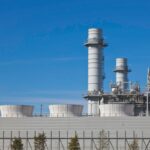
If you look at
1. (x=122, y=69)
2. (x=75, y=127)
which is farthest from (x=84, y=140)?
(x=122, y=69)

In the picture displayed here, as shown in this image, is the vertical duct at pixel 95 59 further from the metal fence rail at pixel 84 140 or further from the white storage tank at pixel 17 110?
the metal fence rail at pixel 84 140

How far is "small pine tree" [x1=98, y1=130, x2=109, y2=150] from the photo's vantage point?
56.9 meters

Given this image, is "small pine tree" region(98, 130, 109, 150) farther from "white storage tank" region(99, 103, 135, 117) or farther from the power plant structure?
"white storage tank" region(99, 103, 135, 117)

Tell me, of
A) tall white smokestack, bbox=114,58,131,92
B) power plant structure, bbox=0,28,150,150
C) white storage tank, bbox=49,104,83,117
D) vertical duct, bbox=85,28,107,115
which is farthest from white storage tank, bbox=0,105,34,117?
tall white smokestack, bbox=114,58,131,92

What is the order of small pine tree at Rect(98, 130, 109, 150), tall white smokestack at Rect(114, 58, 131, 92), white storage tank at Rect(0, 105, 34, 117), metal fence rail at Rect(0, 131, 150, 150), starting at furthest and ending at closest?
tall white smokestack at Rect(114, 58, 131, 92)
white storage tank at Rect(0, 105, 34, 117)
metal fence rail at Rect(0, 131, 150, 150)
small pine tree at Rect(98, 130, 109, 150)

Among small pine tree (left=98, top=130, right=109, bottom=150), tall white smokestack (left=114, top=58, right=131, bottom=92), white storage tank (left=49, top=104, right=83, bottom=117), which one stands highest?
tall white smokestack (left=114, top=58, right=131, bottom=92)

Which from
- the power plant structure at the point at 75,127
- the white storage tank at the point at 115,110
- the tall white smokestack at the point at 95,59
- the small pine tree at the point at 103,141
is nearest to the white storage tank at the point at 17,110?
the power plant structure at the point at 75,127

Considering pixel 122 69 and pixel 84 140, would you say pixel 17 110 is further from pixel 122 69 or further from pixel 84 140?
pixel 122 69

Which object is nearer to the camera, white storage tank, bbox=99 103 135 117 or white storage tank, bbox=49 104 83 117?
white storage tank, bbox=49 104 83 117

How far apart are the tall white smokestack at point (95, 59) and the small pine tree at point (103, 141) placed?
22060mm

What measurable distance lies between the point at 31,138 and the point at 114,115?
402 inches

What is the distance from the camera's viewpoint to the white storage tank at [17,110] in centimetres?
6712

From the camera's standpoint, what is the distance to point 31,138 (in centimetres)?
6278

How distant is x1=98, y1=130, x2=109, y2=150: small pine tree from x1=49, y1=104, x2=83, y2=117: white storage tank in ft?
20.3
